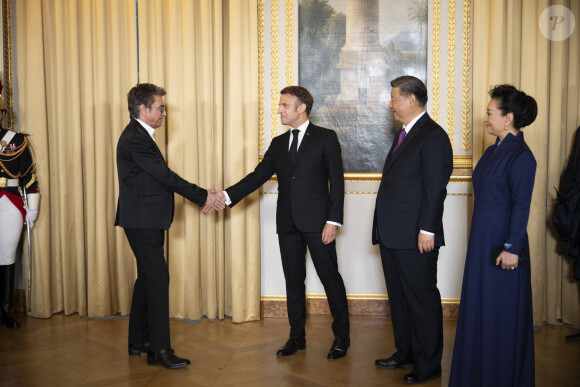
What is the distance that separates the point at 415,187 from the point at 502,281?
2.22 feet

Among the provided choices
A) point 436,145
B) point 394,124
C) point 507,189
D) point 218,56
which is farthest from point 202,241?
point 507,189

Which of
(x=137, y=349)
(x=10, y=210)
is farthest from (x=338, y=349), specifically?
(x=10, y=210)

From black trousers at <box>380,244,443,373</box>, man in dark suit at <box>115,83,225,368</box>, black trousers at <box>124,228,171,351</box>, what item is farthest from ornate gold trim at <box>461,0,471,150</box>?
black trousers at <box>124,228,171,351</box>

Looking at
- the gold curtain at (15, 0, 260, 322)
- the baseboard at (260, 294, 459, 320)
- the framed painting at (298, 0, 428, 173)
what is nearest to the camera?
the gold curtain at (15, 0, 260, 322)

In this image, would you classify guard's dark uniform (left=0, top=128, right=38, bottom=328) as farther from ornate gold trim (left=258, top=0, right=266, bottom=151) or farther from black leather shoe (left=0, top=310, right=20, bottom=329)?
ornate gold trim (left=258, top=0, right=266, bottom=151)

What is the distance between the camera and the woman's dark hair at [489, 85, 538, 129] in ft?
8.29

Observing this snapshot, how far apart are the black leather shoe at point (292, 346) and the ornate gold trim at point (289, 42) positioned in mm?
2010

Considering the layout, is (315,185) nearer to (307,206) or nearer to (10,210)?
(307,206)

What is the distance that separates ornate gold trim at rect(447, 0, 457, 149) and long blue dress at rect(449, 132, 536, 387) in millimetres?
1660

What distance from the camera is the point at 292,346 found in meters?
3.41

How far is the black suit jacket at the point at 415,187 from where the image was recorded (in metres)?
2.79

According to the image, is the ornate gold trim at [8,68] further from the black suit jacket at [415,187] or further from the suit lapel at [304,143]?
the black suit jacket at [415,187]

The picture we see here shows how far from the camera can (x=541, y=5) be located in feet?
12.8

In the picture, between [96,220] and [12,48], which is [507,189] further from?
[12,48]
